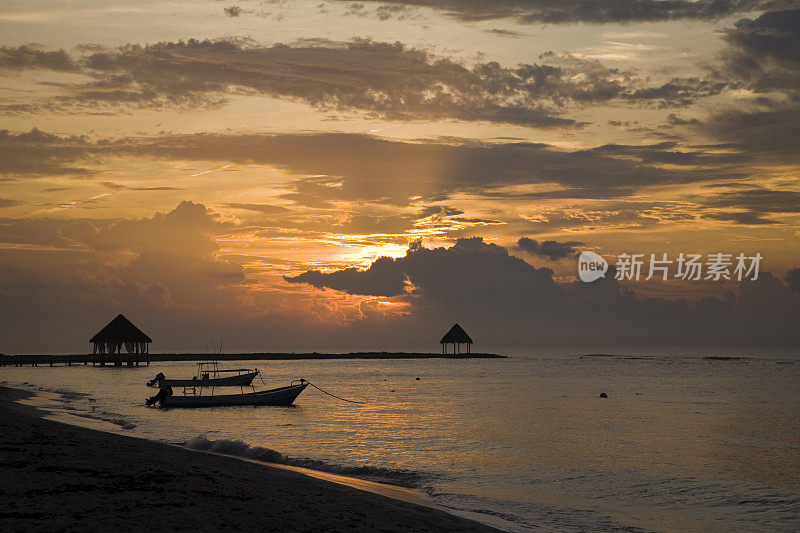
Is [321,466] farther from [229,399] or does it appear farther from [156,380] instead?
[156,380]

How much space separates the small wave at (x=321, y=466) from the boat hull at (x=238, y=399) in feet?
69.2

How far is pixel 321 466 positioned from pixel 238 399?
1003 inches

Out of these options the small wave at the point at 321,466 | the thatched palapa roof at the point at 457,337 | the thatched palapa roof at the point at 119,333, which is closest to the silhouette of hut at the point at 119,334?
the thatched palapa roof at the point at 119,333

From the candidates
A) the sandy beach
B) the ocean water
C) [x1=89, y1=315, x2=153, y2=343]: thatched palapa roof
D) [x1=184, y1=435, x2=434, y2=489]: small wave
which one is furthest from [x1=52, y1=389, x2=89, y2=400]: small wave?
[x1=89, y1=315, x2=153, y2=343]: thatched palapa roof

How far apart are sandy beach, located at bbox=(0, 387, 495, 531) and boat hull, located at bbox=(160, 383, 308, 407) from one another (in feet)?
88.2

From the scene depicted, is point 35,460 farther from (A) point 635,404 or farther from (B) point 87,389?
(B) point 87,389

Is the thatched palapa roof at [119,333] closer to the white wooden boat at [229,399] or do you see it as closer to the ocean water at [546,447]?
the ocean water at [546,447]

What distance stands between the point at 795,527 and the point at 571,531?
223 inches

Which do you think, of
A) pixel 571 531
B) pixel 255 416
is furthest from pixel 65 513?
pixel 255 416

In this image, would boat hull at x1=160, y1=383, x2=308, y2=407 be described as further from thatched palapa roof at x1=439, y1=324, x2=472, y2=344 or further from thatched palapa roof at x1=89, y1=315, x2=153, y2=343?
thatched palapa roof at x1=439, y1=324, x2=472, y2=344

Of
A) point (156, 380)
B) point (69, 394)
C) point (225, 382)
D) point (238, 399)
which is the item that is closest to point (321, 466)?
point (238, 399)

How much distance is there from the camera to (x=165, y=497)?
12023 mm

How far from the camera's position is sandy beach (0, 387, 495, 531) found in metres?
10.4

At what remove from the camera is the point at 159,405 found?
45.0 m
